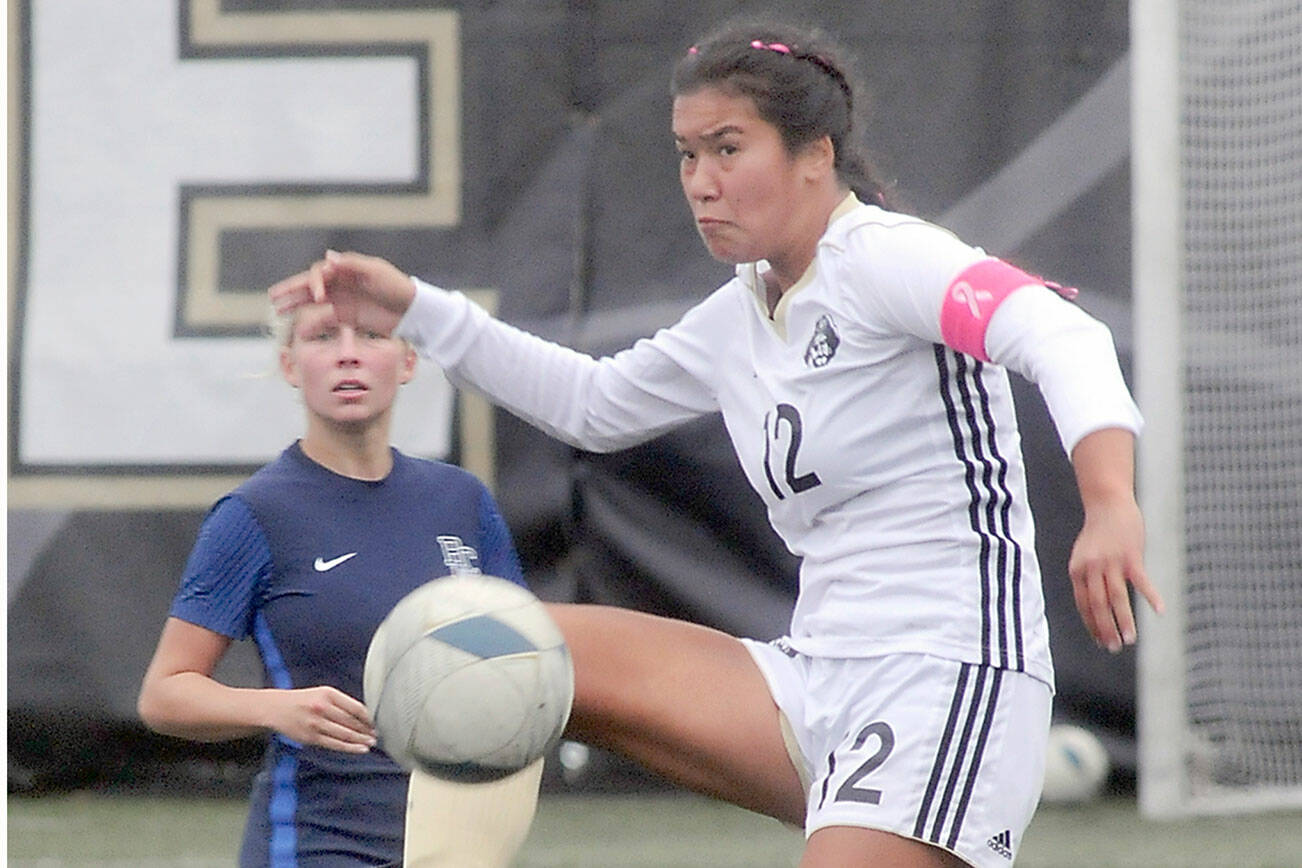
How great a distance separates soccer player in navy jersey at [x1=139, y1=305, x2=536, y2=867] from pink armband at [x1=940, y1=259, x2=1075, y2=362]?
3.12 ft

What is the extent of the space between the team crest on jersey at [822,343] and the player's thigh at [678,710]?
0.48 meters

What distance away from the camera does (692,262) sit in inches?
241

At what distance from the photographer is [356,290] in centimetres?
322

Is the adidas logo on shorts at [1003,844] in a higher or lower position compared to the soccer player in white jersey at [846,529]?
lower

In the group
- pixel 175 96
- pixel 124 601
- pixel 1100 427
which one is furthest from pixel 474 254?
pixel 1100 427

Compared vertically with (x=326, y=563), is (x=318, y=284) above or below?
above

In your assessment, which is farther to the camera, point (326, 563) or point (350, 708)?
point (326, 563)

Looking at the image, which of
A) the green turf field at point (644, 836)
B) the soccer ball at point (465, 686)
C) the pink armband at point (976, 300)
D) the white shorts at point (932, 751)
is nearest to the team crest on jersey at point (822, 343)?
the pink armband at point (976, 300)

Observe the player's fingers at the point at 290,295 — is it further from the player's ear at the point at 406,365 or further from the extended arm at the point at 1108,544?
the extended arm at the point at 1108,544

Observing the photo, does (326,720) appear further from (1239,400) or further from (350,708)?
(1239,400)

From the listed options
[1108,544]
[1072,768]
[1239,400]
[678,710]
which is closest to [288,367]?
[678,710]

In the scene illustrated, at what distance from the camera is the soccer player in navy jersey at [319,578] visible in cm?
304

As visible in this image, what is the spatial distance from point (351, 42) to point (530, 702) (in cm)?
386

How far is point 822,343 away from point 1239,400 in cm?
351
